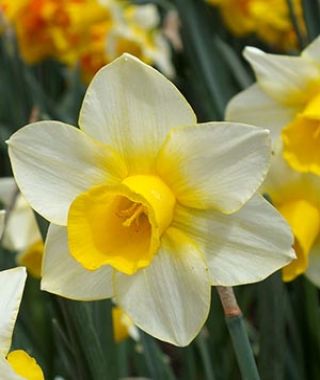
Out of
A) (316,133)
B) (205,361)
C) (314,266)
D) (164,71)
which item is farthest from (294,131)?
(164,71)

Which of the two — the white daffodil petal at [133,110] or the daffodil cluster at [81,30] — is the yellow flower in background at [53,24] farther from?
the white daffodil petal at [133,110]

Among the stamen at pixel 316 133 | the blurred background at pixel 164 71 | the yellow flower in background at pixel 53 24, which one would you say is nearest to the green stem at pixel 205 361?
the blurred background at pixel 164 71

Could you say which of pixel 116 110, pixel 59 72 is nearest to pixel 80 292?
pixel 116 110

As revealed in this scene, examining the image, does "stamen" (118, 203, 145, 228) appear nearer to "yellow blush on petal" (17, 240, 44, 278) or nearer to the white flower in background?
"yellow blush on petal" (17, 240, 44, 278)

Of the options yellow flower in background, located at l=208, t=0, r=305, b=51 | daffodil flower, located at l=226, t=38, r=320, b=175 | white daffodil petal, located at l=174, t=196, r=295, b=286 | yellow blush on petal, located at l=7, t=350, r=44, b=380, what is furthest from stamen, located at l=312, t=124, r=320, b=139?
yellow flower in background, located at l=208, t=0, r=305, b=51

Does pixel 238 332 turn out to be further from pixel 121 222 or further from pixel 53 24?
pixel 53 24

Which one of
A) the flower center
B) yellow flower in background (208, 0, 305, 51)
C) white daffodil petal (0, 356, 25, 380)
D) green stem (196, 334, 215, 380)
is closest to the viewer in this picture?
white daffodil petal (0, 356, 25, 380)

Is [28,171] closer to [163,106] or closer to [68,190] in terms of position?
[68,190]
